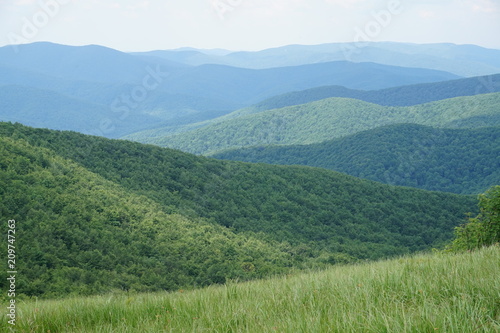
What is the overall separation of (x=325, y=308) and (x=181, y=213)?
3493 cm

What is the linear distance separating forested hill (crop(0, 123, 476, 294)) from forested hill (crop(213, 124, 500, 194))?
162ft

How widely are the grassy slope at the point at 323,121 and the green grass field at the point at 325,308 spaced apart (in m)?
141

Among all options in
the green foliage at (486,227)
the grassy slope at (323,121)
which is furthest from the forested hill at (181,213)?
the grassy slope at (323,121)

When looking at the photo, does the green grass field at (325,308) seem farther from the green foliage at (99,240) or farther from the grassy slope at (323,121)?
the grassy slope at (323,121)

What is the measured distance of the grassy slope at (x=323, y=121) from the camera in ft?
504

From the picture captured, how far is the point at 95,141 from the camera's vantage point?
1906 inches

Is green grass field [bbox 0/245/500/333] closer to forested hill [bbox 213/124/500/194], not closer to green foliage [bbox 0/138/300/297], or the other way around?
green foliage [bbox 0/138/300/297]

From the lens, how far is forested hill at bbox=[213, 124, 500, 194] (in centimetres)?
10575

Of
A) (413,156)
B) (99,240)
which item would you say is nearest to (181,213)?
(99,240)

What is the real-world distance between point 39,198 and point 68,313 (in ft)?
77.9

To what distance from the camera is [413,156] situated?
11794 cm

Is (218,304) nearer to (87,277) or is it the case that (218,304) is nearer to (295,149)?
(87,277)

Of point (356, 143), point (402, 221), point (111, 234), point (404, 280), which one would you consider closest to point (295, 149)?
point (356, 143)

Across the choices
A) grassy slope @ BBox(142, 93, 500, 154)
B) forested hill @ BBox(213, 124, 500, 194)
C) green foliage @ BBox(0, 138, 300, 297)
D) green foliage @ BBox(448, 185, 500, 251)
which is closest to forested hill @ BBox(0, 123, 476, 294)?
green foliage @ BBox(0, 138, 300, 297)
